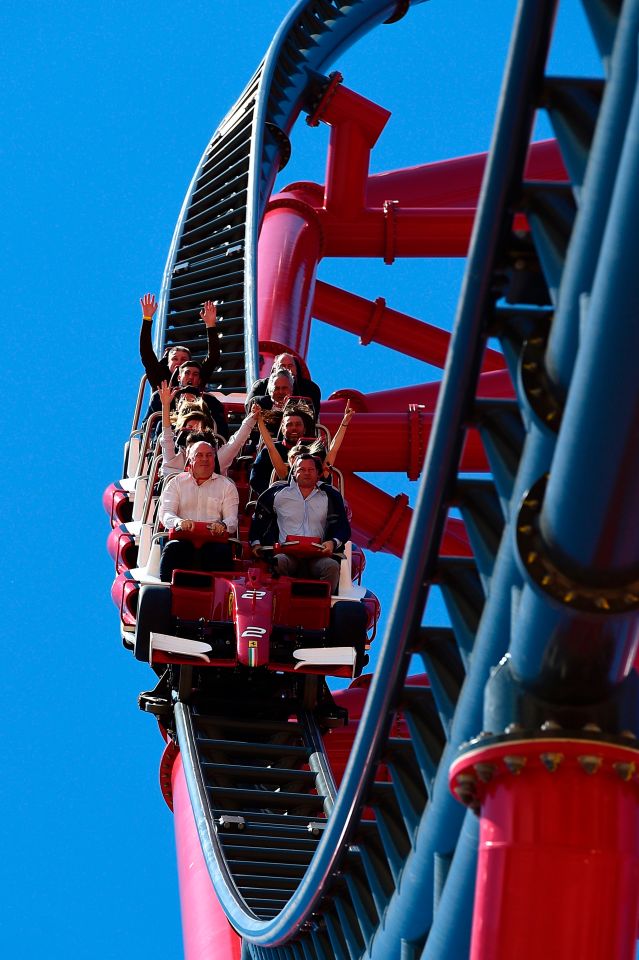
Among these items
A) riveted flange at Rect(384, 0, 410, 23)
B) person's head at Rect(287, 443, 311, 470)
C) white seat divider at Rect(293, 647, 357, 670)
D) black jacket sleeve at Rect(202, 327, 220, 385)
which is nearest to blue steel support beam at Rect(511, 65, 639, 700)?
white seat divider at Rect(293, 647, 357, 670)

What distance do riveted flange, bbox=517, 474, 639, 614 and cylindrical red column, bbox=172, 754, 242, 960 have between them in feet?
16.8

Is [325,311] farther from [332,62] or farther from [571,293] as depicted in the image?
[571,293]

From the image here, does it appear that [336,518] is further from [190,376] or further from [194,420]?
[190,376]

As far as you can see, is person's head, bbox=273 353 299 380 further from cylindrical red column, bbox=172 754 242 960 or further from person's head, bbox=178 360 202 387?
cylindrical red column, bbox=172 754 242 960

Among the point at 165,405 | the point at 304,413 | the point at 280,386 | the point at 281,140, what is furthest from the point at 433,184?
the point at 165,405

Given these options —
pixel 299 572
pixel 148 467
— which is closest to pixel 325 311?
pixel 148 467

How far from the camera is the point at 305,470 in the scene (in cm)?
897

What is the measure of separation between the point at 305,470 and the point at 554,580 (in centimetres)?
545

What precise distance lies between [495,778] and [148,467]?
6.30 m

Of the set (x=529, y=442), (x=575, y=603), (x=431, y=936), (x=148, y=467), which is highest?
(x=148, y=467)

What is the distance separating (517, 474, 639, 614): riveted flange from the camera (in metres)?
3.49

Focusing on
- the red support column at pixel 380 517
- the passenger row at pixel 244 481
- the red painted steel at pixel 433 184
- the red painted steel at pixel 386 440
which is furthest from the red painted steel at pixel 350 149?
the passenger row at pixel 244 481

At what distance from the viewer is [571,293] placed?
139 inches

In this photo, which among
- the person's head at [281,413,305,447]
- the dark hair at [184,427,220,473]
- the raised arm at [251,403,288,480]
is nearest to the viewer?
the dark hair at [184,427,220,473]
